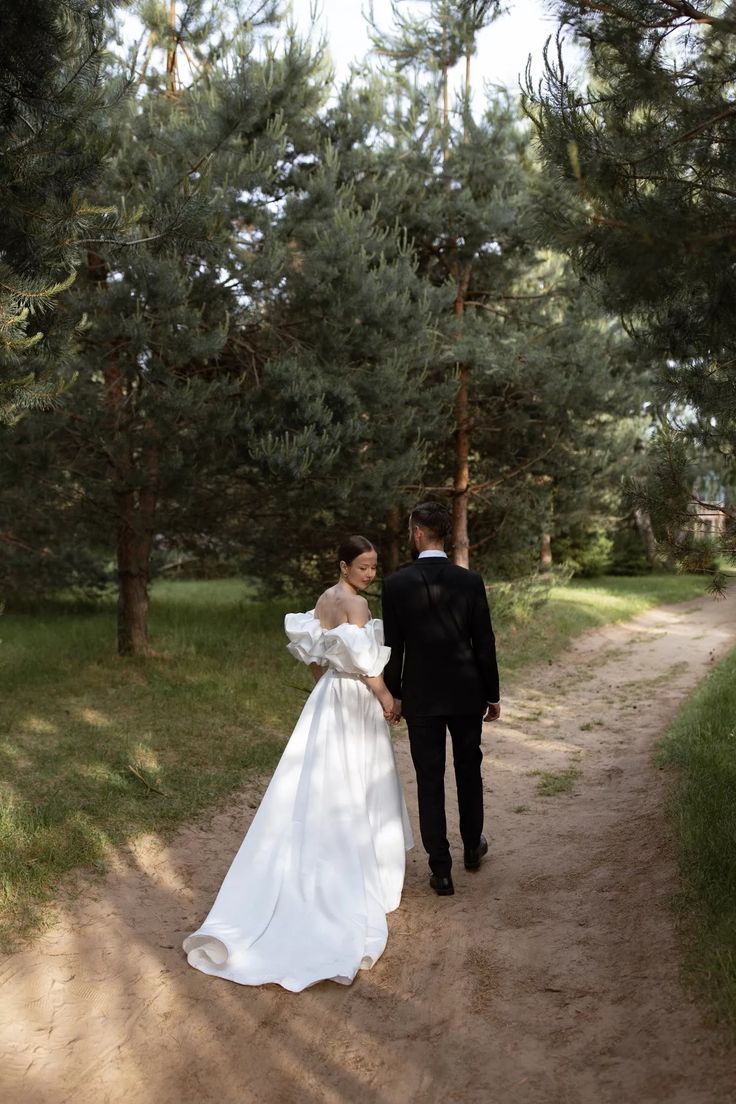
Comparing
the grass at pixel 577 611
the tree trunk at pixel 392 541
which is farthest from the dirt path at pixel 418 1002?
the tree trunk at pixel 392 541

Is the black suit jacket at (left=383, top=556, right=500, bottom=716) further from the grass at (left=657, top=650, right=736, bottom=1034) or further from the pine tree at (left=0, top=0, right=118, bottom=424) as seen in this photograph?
the pine tree at (left=0, top=0, right=118, bottom=424)

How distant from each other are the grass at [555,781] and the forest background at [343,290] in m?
2.40

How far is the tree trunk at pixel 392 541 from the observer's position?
50.6 feet

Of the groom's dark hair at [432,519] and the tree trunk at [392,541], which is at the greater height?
the groom's dark hair at [432,519]

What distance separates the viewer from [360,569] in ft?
16.4

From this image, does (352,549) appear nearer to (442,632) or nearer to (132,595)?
(442,632)

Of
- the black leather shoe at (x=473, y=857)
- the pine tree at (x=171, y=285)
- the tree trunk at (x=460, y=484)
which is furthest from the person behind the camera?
the tree trunk at (x=460, y=484)

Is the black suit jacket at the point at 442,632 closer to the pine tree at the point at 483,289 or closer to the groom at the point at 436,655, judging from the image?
the groom at the point at 436,655

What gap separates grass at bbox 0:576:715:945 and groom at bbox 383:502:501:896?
2.13 metres

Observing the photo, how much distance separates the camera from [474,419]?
49.8 feet

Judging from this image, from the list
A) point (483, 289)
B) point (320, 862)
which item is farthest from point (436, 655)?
point (483, 289)

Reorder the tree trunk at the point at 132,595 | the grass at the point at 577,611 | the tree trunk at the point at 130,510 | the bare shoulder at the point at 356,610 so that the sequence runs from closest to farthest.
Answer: the bare shoulder at the point at 356,610 → the tree trunk at the point at 130,510 → the tree trunk at the point at 132,595 → the grass at the point at 577,611

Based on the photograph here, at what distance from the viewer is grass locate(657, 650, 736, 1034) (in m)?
3.72

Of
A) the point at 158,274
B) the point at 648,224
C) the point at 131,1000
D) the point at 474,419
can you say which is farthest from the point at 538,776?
the point at 474,419
